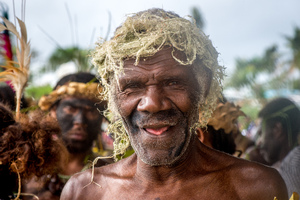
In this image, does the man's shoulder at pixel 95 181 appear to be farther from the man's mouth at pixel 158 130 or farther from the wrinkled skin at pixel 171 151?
the man's mouth at pixel 158 130

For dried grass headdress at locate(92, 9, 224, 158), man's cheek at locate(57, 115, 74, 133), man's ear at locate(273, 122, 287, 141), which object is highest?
dried grass headdress at locate(92, 9, 224, 158)

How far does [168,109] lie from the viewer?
2129 millimetres

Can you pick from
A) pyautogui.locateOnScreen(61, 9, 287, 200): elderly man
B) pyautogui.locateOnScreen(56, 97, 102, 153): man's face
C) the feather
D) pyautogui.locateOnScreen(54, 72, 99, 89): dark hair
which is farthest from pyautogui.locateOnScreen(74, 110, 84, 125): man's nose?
pyautogui.locateOnScreen(61, 9, 287, 200): elderly man

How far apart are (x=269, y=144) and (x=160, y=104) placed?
3121 mm

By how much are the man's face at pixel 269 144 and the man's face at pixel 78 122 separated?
228 centimetres

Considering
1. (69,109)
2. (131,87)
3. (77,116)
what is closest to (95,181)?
(131,87)

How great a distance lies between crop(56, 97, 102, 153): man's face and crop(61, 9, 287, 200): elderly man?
1797 mm

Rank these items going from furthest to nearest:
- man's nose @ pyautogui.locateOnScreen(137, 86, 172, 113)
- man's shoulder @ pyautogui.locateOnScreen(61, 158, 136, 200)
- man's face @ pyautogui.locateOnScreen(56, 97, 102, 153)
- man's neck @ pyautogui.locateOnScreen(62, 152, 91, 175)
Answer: man's face @ pyautogui.locateOnScreen(56, 97, 102, 153)
man's neck @ pyautogui.locateOnScreen(62, 152, 91, 175)
man's shoulder @ pyautogui.locateOnScreen(61, 158, 136, 200)
man's nose @ pyautogui.locateOnScreen(137, 86, 172, 113)

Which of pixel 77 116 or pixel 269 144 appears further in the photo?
pixel 269 144

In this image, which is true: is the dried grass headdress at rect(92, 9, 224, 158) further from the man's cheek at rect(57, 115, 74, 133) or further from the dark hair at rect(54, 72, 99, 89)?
the dark hair at rect(54, 72, 99, 89)

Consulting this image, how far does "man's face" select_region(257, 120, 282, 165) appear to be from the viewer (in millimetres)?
4684

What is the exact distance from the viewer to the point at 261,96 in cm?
516

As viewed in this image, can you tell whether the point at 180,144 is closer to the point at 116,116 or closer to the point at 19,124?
the point at 116,116

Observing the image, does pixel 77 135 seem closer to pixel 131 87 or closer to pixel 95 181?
pixel 95 181
